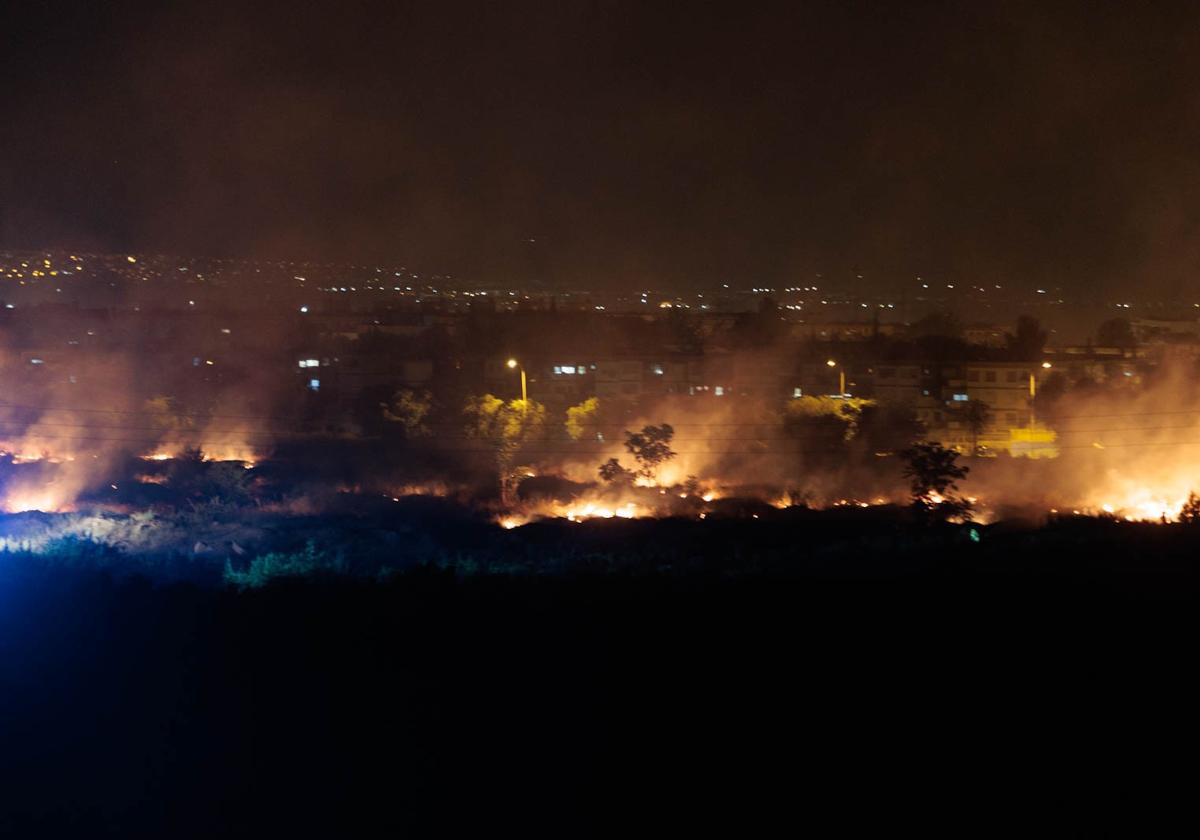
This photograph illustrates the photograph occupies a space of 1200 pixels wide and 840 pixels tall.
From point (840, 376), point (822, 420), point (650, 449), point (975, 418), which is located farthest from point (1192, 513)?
point (840, 376)

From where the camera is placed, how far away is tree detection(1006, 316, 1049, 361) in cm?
2716

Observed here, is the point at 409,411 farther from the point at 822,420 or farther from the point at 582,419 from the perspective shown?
the point at 822,420

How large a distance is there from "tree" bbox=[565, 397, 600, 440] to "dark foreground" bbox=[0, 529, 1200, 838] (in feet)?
48.1

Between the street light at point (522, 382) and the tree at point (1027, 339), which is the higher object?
the tree at point (1027, 339)

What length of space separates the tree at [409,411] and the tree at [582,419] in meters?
3.43

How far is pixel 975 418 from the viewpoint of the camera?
68.0ft

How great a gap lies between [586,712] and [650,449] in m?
14.0

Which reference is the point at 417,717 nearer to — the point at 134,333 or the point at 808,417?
the point at 808,417

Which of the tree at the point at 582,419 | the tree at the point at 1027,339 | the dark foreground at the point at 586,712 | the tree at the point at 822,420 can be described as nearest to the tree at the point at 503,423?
the tree at the point at 582,419

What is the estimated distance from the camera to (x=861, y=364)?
2403 centimetres

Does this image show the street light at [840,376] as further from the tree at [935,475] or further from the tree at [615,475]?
the tree at [935,475]

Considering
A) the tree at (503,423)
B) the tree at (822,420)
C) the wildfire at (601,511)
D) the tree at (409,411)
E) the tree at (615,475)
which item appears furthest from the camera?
the tree at (409,411)

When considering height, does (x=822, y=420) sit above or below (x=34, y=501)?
above

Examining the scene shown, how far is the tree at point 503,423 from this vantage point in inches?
758
